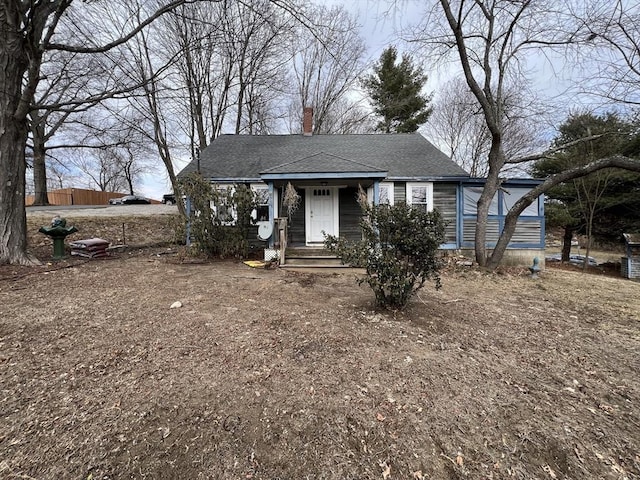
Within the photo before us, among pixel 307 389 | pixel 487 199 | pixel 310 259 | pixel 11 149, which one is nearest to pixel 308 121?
pixel 310 259

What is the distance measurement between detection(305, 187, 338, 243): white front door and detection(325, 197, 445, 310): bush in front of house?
6.16 meters

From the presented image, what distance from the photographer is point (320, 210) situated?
10.4m

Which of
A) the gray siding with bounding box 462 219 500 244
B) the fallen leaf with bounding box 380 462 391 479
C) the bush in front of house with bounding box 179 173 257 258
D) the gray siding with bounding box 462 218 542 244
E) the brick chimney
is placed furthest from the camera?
the brick chimney

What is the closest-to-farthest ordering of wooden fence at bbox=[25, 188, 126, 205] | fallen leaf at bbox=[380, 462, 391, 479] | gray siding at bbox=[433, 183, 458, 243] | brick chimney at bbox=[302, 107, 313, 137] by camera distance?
fallen leaf at bbox=[380, 462, 391, 479] → gray siding at bbox=[433, 183, 458, 243] → brick chimney at bbox=[302, 107, 313, 137] → wooden fence at bbox=[25, 188, 126, 205]

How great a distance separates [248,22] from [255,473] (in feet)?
59.9

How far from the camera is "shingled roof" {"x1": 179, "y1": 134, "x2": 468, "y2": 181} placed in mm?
8773

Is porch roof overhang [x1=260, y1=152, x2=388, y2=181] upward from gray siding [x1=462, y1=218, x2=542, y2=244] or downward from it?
upward

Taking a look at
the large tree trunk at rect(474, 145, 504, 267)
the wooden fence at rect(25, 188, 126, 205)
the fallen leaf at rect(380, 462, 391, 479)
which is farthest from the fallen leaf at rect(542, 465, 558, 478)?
the wooden fence at rect(25, 188, 126, 205)

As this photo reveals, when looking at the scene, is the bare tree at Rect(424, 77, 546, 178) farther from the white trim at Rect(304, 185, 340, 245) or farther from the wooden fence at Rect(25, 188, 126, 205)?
the wooden fence at Rect(25, 188, 126, 205)

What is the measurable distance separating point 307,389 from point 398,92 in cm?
2188

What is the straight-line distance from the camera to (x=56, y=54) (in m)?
11.4

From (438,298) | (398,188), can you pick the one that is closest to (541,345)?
(438,298)

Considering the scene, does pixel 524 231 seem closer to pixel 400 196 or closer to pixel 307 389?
pixel 400 196

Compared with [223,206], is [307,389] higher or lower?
lower
